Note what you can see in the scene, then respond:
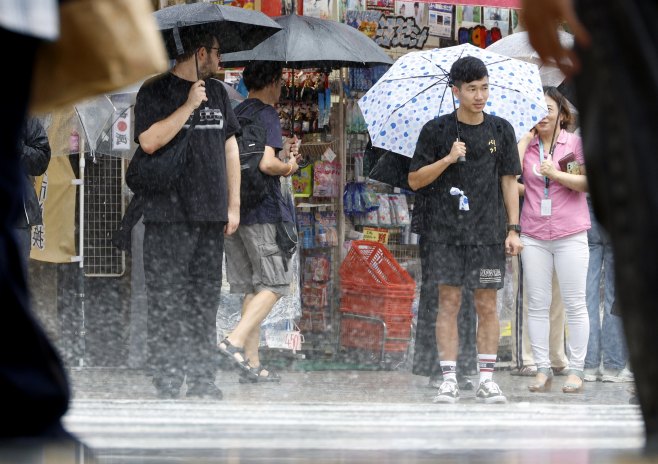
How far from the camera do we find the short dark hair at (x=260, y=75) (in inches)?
368

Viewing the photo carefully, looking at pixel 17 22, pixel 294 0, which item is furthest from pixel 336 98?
pixel 17 22

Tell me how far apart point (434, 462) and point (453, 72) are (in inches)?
185

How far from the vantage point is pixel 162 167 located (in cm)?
774

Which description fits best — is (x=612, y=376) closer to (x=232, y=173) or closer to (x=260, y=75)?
(x=260, y=75)

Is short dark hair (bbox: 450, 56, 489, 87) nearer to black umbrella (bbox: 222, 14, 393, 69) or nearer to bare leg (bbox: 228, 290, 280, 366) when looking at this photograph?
black umbrella (bbox: 222, 14, 393, 69)

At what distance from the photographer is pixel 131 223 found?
28.3 ft

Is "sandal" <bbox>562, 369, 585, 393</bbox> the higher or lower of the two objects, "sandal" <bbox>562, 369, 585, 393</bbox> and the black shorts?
the lower

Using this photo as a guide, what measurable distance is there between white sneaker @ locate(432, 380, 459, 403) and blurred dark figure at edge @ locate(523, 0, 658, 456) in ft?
18.4

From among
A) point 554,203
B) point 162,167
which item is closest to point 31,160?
point 162,167

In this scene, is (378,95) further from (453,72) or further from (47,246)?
(47,246)

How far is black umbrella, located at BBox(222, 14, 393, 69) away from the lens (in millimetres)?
9828

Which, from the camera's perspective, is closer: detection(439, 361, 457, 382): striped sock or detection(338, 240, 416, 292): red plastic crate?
detection(439, 361, 457, 382): striped sock

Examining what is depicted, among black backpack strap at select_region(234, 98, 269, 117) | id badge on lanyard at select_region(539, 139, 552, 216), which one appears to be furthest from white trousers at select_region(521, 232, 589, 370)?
black backpack strap at select_region(234, 98, 269, 117)

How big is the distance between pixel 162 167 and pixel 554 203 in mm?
2873
